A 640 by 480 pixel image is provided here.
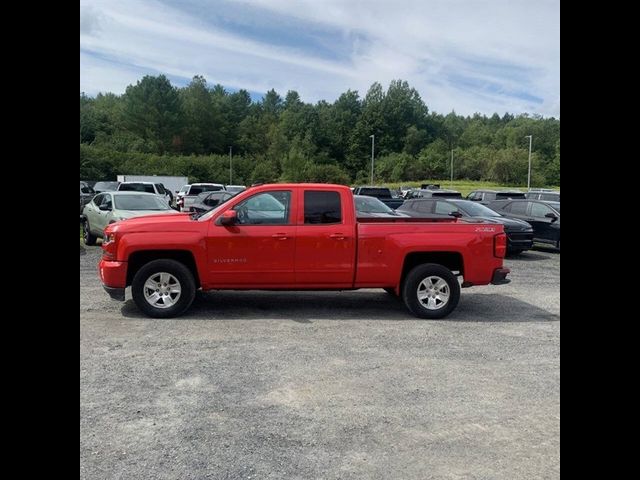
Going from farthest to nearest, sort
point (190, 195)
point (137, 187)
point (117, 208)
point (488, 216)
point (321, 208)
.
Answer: point (190, 195) → point (137, 187) → point (488, 216) → point (117, 208) → point (321, 208)

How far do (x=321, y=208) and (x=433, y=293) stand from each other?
2033 millimetres

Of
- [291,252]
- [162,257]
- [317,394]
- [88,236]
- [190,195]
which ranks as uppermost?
[190,195]

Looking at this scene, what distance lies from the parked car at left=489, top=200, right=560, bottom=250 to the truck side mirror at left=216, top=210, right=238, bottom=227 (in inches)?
443

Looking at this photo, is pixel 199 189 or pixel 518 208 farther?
pixel 199 189

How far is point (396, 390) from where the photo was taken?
500 centimetres

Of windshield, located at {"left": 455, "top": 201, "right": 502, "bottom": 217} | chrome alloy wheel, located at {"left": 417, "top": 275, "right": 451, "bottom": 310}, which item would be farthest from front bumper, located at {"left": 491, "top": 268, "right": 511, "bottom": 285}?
windshield, located at {"left": 455, "top": 201, "right": 502, "bottom": 217}

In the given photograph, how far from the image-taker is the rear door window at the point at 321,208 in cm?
790

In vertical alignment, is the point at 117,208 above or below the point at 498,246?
above

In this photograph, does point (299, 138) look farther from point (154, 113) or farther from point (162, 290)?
point (162, 290)

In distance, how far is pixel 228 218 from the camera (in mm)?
7617

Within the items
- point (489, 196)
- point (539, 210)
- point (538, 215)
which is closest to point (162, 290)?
point (538, 215)

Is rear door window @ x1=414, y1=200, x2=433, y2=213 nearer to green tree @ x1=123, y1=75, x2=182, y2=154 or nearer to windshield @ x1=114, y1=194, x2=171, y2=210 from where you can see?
windshield @ x1=114, y1=194, x2=171, y2=210

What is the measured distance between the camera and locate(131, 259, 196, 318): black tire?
7594mm
